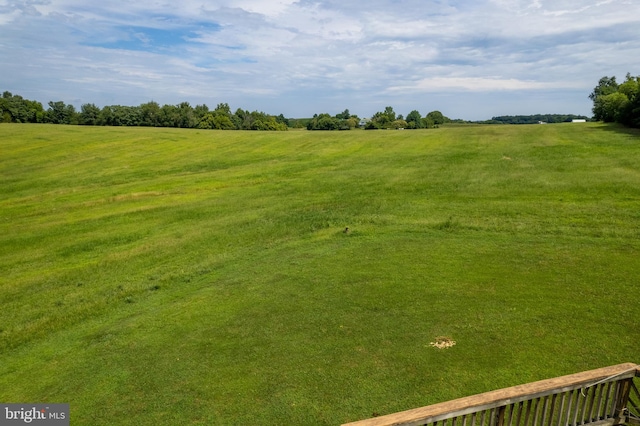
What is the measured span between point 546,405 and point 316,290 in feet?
21.7

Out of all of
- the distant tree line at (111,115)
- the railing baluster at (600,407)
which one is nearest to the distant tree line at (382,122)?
the distant tree line at (111,115)

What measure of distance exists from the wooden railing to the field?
4.90 feet

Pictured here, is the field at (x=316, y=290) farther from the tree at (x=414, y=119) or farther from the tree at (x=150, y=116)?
the tree at (x=414, y=119)

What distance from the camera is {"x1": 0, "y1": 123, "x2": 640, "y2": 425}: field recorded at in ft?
23.9

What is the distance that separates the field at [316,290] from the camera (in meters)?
7.29

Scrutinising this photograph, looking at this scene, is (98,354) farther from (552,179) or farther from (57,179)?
(57,179)

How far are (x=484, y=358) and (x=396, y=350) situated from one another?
1612 millimetres

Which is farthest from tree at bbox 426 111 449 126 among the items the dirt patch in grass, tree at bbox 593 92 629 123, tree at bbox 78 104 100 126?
the dirt patch in grass

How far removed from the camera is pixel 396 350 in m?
8.09

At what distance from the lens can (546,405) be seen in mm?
5188

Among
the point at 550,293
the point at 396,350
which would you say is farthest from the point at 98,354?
the point at 550,293

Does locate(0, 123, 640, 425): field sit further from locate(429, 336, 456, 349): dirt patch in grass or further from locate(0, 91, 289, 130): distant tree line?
locate(0, 91, 289, 130): distant tree line

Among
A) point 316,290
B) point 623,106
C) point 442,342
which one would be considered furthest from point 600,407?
point 623,106

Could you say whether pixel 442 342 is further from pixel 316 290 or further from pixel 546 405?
pixel 316 290
